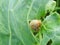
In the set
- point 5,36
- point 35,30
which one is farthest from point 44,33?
point 5,36

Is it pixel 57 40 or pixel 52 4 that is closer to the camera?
pixel 57 40

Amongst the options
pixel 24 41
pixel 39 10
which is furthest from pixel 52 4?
pixel 24 41

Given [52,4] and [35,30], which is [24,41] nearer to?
[35,30]

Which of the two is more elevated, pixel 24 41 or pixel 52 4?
pixel 52 4

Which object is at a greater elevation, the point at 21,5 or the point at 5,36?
the point at 21,5

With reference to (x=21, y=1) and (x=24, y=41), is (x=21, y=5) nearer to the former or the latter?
(x=21, y=1)
